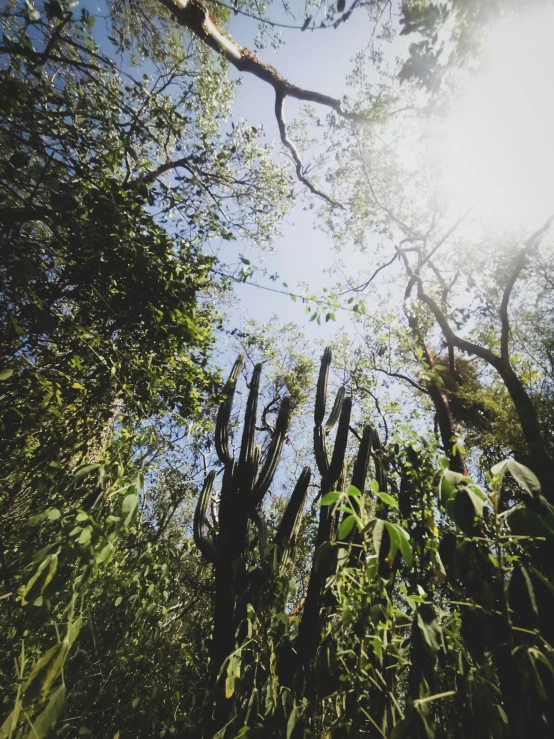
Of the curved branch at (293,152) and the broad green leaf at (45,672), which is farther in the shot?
the curved branch at (293,152)

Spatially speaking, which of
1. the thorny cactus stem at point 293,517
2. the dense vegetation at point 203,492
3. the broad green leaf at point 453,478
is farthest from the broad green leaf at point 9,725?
the thorny cactus stem at point 293,517

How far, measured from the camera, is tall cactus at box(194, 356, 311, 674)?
3330mm

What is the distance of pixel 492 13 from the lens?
8.75 ft

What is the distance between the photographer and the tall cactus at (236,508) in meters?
3.33

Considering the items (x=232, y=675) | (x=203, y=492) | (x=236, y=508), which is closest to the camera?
(x=232, y=675)

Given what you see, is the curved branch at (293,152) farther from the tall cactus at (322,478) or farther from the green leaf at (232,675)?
the green leaf at (232,675)

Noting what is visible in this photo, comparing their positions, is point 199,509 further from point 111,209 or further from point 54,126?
point 54,126

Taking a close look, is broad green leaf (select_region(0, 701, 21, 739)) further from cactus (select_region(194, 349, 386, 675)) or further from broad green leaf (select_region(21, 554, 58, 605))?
cactus (select_region(194, 349, 386, 675))

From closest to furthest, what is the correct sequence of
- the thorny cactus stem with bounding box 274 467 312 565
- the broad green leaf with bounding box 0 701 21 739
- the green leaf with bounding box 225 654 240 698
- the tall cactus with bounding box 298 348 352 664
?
the broad green leaf with bounding box 0 701 21 739 → the green leaf with bounding box 225 654 240 698 → the tall cactus with bounding box 298 348 352 664 → the thorny cactus stem with bounding box 274 467 312 565

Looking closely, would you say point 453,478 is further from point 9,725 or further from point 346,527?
point 9,725

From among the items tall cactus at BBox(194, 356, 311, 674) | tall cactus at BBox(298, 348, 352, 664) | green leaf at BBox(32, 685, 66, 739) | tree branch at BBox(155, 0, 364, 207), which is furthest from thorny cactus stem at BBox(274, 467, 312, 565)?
tree branch at BBox(155, 0, 364, 207)

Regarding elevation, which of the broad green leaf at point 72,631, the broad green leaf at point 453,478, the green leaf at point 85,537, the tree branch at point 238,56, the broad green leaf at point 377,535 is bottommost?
the broad green leaf at point 72,631

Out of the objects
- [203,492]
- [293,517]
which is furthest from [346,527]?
[203,492]

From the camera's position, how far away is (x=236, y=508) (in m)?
3.85
